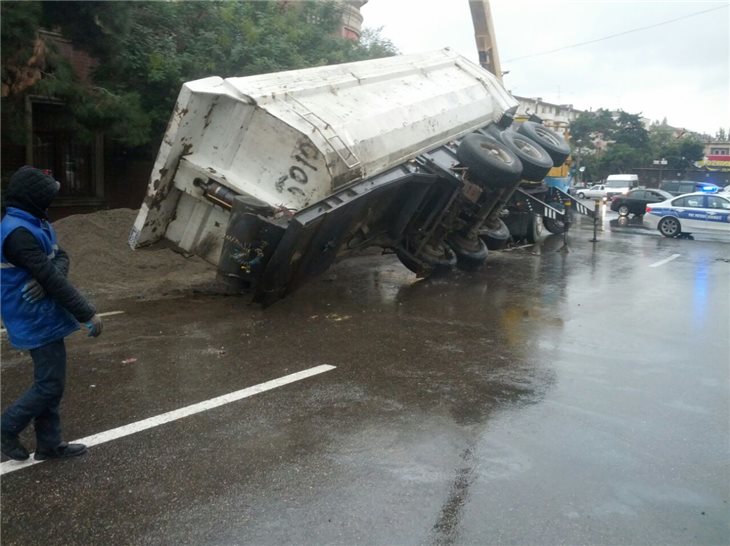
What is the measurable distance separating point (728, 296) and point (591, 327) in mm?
3445

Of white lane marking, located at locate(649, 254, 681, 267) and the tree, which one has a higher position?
the tree

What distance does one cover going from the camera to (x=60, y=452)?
3891 millimetres

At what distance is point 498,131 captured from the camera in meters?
11.2

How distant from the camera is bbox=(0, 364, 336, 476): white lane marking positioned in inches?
151

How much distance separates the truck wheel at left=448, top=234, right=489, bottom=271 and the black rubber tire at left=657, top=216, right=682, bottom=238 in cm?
1055

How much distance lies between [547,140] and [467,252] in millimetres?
3852

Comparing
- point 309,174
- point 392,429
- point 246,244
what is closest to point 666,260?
point 309,174

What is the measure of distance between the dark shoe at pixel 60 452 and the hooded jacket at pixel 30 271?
68 cm

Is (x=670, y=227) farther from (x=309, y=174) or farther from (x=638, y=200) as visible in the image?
(x=309, y=174)

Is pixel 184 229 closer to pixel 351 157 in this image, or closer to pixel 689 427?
pixel 351 157

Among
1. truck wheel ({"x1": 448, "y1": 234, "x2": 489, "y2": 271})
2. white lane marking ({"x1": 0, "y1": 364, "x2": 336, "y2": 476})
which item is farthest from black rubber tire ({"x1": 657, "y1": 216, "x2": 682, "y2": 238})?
white lane marking ({"x1": 0, "y1": 364, "x2": 336, "y2": 476})

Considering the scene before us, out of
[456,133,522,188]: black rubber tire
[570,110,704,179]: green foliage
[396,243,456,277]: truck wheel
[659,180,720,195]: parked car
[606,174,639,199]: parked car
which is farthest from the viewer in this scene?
[570,110,704,179]: green foliage

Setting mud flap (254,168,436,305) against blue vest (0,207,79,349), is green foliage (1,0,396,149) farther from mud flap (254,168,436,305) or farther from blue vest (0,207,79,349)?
blue vest (0,207,79,349)

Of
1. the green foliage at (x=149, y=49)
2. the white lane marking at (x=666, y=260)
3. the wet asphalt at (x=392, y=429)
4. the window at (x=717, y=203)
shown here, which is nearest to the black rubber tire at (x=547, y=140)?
the white lane marking at (x=666, y=260)
